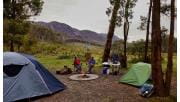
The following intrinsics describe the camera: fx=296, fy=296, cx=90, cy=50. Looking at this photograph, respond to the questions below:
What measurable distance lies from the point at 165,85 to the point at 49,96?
2803 millimetres

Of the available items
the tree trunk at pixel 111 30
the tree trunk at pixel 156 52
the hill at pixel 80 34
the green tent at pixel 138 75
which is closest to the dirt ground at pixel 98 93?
the green tent at pixel 138 75

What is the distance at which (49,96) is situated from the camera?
7.23m

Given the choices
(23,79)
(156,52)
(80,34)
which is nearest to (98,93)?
(156,52)

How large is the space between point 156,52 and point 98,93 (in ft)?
6.12

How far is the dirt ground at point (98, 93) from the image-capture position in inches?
275

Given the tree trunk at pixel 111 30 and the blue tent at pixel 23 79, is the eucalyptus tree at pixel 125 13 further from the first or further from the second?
the blue tent at pixel 23 79

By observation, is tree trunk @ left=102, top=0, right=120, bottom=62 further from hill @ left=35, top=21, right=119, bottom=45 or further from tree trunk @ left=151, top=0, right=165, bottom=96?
tree trunk @ left=151, top=0, right=165, bottom=96

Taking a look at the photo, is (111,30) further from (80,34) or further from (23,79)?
(80,34)

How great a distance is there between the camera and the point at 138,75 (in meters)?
8.73

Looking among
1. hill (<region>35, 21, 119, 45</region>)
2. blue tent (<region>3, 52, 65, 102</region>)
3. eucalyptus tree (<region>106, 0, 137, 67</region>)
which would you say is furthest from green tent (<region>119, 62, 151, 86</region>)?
hill (<region>35, 21, 119, 45</region>)

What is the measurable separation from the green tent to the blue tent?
2387 mm

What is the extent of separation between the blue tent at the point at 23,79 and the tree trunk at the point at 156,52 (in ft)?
8.36

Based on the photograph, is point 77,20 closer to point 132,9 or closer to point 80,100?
point 132,9

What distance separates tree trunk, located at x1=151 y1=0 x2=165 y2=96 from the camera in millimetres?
6695
